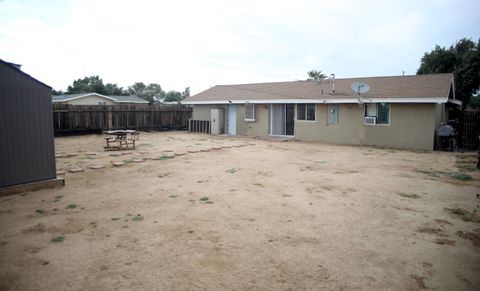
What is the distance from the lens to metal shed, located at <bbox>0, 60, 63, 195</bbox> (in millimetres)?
6242

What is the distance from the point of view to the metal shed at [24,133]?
20.5 feet

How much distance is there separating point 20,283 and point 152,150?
10248 millimetres

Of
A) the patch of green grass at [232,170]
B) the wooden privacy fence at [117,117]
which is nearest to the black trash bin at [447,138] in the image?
the patch of green grass at [232,170]

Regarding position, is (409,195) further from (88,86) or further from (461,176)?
(88,86)

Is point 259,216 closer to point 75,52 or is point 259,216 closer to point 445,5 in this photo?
point 445,5

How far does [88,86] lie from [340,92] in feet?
137

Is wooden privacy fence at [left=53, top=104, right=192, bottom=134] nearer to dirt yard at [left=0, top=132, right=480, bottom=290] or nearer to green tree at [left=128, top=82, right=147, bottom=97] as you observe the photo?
dirt yard at [left=0, top=132, right=480, bottom=290]

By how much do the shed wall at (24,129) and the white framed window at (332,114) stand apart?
13393 mm

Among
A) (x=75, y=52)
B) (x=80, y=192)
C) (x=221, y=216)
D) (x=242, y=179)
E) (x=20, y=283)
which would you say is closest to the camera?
(x=20, y=283)

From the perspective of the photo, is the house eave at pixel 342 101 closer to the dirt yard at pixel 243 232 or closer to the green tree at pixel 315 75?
the dirt yard at pixel 243 232

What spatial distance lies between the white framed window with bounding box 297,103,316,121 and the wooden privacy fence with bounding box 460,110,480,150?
7.00 m

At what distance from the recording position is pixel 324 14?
14.8 m

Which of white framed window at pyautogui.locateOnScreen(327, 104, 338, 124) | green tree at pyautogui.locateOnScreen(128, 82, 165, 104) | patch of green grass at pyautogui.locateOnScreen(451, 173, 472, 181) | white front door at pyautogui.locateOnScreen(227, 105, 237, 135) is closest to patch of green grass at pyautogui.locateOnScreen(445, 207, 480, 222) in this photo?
patch of green grass at pyautogui.locateOnScreen(451, 173, 472, 181)

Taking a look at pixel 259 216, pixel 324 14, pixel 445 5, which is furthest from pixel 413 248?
pixel 324 14
